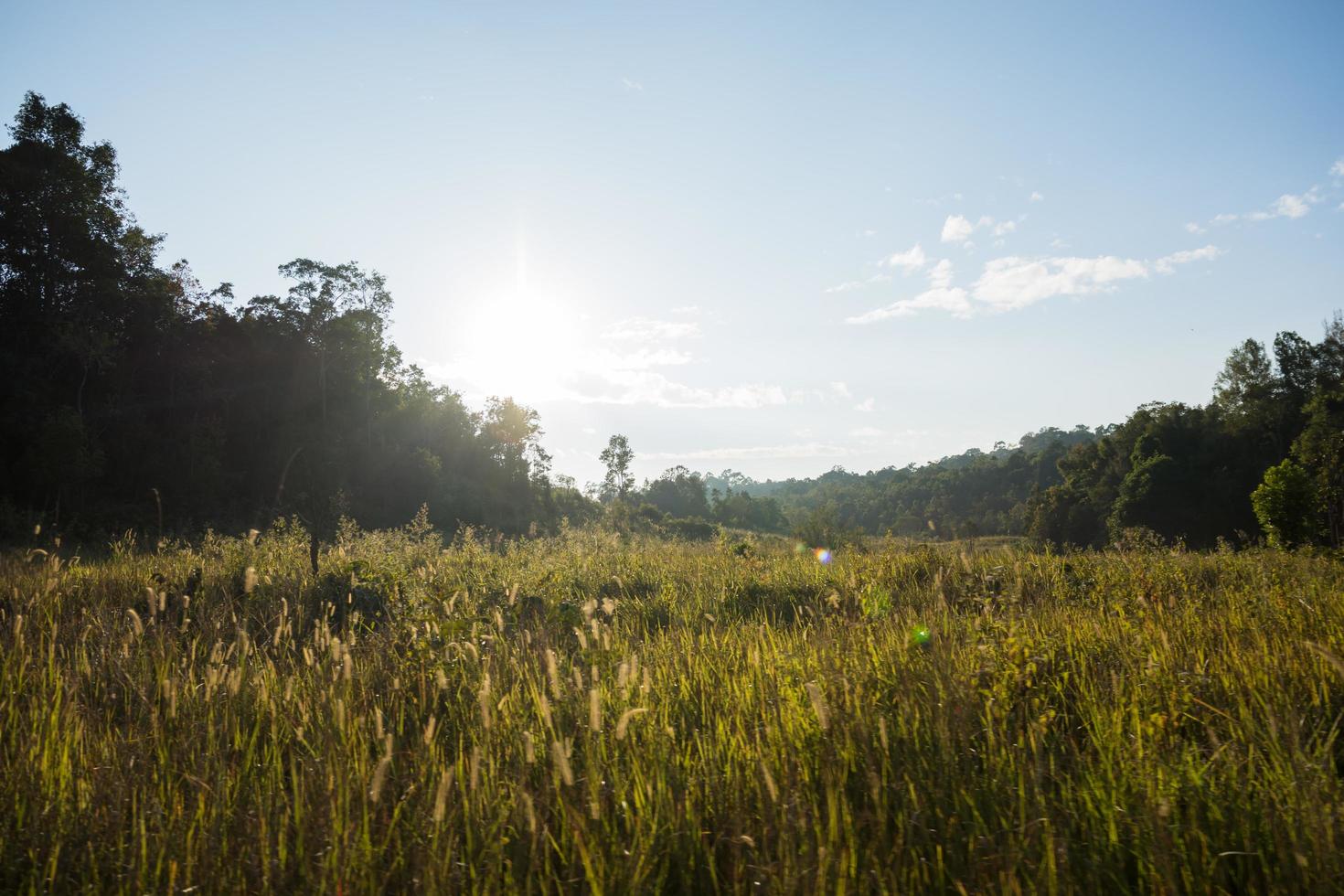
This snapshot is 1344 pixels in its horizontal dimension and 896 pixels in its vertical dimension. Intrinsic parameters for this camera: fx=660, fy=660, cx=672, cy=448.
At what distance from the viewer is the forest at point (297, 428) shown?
76.9 feet

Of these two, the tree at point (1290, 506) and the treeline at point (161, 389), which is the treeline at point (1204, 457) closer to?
the tree at point (1290, 506)

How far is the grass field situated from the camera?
1974 millimetres

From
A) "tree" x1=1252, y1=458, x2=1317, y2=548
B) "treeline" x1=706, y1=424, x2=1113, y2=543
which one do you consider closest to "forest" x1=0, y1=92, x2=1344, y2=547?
"tree" x1=1252, y1=458, x2=1317, y2=548

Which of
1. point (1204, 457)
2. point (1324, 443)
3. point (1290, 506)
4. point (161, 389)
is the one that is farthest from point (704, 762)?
point (1204, 457)

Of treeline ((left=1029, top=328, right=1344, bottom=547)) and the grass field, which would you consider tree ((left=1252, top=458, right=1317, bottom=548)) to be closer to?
treeline ((left=1029, top=328, right=1344, bottom=547))

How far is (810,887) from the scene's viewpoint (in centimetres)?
179

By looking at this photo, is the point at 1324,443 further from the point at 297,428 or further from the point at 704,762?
the point at 297,428

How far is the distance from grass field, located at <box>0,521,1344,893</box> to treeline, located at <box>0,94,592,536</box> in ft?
39.1

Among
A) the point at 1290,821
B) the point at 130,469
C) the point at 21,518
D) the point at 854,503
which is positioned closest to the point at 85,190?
the point at 130,469

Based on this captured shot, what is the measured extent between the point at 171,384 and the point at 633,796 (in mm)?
35522

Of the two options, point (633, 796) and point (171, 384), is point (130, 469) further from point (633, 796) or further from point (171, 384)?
point (633, 796)

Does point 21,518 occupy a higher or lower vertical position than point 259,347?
lower

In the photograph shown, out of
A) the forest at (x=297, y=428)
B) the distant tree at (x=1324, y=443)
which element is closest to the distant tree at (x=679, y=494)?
the forest at (x=297, y=428)

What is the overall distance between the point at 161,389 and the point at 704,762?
35.8 m
